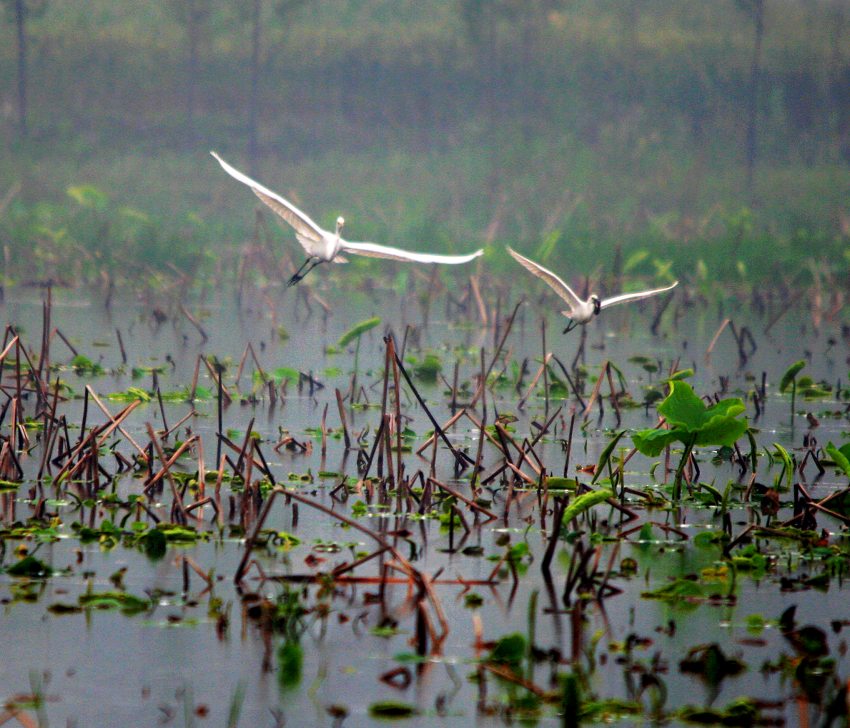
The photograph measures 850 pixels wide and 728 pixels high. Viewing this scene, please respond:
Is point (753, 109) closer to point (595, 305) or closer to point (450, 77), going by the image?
point (450, 77)

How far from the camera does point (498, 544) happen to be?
674 centimetres

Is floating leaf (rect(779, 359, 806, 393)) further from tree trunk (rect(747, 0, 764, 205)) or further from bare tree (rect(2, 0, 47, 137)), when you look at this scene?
bare tree (rect(2, 0, 47, 137))

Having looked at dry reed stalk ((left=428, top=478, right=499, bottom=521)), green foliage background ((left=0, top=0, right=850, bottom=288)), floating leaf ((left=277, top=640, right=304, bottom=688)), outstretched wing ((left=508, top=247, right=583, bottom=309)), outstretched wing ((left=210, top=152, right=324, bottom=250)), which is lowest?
floating leaf ((left=277, top=640, right=304, bottom=688))

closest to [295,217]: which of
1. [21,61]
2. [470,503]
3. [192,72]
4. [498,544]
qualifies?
[470,503]

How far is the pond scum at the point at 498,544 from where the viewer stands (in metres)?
4.92

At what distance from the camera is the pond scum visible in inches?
194

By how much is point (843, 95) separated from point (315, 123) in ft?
48.5

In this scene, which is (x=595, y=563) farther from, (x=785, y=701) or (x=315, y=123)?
(x=315, y=123)

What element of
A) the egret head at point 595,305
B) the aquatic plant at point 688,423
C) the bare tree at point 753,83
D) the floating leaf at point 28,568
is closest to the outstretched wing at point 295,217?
the egret head at point 595,305

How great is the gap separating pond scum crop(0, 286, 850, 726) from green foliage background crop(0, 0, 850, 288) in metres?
17.6

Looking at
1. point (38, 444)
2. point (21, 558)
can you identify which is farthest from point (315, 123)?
point (21, 558)

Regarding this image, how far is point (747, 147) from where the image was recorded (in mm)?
38125

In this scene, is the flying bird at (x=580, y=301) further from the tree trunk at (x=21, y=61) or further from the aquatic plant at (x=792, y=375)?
the tree trunk at (x=21, y=61)

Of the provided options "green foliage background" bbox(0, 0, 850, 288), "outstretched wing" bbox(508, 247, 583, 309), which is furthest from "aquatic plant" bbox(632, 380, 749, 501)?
"green foliage background" bbox(0, 0, 850, 288)
